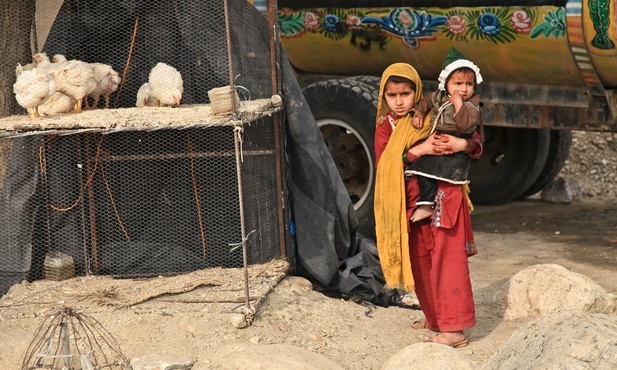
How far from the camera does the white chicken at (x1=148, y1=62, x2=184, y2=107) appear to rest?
568 centimetres

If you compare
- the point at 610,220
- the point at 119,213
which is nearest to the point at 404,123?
the point at 119,213

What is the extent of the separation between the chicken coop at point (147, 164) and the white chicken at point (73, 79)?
0.31 m

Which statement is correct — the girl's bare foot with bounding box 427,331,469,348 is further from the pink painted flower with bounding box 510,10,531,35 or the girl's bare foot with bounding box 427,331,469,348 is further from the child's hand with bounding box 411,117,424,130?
the pink painted flower with bounding box 510,10,531,35

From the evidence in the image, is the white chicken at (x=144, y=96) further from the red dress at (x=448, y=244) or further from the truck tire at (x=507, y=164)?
the truck tire at (x=507, y=164)

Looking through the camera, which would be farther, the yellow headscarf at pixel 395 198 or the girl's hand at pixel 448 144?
the yellow headscarf at pixel 395 198

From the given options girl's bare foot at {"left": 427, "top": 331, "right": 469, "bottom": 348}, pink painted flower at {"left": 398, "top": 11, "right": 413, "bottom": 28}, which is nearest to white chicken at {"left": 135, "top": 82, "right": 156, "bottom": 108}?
girl's bare foot at {"left": 427, "top": 331, "right": 469, "bottom": 348}

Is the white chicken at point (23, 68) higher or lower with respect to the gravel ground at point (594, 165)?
higher

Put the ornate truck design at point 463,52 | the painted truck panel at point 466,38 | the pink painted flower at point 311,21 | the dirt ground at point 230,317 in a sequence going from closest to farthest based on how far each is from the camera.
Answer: the dirt ground at point 230,317 → the painted truck panel at point 466,38 → the ornate truck design at point 463,52 → the pink painted flower at point 311,21

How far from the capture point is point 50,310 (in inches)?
220

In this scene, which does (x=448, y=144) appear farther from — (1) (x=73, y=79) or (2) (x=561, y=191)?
(2) (x=561, y=191)

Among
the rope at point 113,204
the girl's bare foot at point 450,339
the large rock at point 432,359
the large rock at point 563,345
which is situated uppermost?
the rope at point 113,204

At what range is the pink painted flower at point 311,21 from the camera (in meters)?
8.14

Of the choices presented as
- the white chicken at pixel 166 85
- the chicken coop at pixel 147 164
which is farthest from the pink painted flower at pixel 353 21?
the white chicken at pixel 166 85

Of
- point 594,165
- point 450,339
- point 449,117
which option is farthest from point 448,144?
point 594,165
